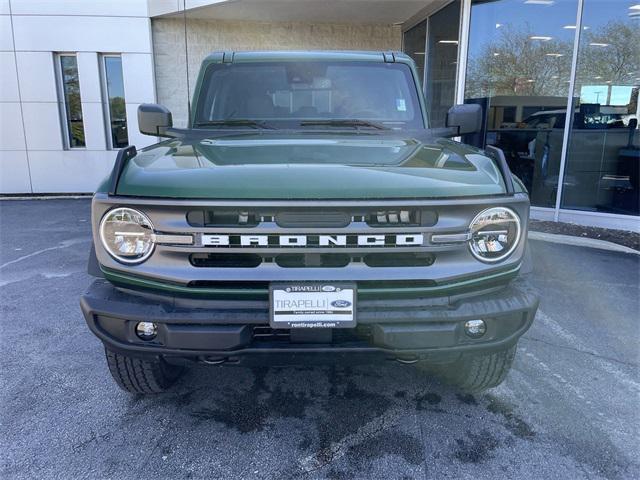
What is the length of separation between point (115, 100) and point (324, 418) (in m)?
9.76

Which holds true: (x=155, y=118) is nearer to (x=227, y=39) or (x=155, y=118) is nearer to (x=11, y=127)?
(x=227, y=39)

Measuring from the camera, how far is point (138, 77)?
9.97m

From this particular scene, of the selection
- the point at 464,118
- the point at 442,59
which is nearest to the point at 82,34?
the point at 442,59

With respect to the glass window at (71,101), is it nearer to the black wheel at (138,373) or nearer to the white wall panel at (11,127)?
the white wall panel at (11,127)

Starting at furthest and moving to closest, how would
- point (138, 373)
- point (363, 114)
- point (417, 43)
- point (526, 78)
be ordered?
point (417, 43)
point (526, 78)
point (363, 114)
point (138, 373)

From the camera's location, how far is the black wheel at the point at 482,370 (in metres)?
2.50

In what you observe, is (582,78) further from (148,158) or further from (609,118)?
(148,158)

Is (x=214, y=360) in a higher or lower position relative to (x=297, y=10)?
lower

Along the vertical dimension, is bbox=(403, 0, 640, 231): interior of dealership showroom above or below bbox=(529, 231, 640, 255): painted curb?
above

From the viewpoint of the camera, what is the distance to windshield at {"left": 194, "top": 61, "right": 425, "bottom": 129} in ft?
10.8

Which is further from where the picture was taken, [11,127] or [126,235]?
[11,127]

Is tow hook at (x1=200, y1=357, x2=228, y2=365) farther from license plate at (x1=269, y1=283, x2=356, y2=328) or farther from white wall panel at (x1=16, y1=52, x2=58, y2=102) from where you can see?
white wall panel at (x1=16, y1=52, x2=58, y2=102)

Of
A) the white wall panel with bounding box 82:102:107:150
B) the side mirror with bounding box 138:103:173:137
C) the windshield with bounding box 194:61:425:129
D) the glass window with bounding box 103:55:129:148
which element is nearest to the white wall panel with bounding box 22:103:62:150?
the white wall panel with bounding box 82:102:107:150

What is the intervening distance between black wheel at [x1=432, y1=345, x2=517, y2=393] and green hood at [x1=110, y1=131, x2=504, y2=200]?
923 mm
